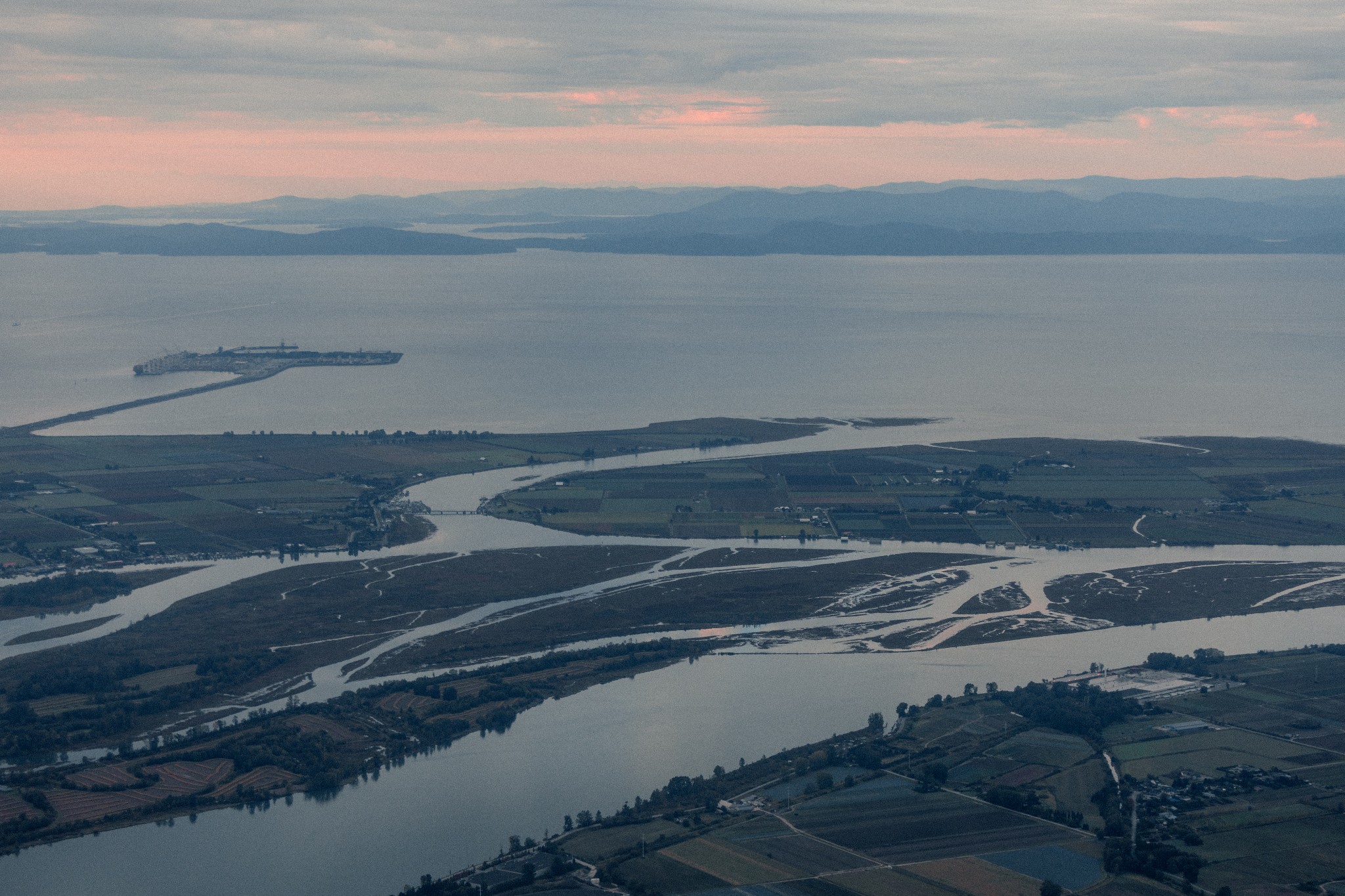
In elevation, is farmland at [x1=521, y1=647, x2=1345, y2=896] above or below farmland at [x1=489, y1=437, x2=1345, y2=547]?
below

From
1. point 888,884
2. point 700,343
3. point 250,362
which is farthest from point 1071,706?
point 700,343

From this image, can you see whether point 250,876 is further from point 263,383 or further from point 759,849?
point 263,383

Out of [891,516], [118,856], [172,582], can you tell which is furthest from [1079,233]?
[118,856]

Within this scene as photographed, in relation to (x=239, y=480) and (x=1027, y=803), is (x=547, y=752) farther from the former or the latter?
(x=239, y=480)

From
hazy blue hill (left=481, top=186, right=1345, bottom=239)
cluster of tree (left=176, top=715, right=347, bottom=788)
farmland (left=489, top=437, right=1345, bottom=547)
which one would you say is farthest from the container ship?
hazy blue hill (left=481, top=186, right=1345, bottom=239)

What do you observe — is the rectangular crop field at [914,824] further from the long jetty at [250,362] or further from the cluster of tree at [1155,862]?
the long jetty at [250,362]

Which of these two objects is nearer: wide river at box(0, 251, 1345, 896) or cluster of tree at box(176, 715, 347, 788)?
wide river at box(0, 251, 1345, 896)

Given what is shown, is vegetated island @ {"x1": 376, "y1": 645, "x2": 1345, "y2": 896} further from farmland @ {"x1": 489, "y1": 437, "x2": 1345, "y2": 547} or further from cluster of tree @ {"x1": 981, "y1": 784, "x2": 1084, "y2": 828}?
farmland @ {"x1": 489, "y1": 437, "x2": 1345, "y2": 547}
